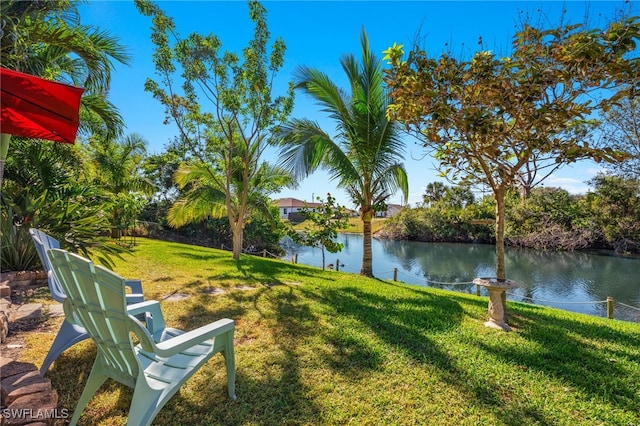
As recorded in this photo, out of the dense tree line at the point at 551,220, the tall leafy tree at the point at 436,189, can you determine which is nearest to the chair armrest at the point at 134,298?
the dense tree line at the point at 551,220

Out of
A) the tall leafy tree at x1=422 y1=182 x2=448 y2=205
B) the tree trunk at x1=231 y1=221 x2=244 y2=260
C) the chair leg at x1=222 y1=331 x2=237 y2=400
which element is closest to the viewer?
the chair leg at x1=222 y1=331 x2=237 y2=400

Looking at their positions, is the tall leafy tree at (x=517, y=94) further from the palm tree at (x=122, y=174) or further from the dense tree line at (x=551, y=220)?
the dense tree line at (x=551, y=220)

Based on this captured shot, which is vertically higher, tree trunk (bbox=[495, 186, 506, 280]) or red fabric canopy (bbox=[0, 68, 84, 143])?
red fabric canopy (bbox=[0, 68, 84, 143])

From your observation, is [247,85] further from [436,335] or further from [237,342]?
[436,335]

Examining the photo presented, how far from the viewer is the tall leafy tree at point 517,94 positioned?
9.93 feet

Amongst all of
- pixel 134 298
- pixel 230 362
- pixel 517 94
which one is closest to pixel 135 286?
pixel 134 298

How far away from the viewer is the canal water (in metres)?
11.0

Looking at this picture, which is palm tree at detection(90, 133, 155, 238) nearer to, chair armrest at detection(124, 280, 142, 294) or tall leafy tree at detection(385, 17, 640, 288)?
chair armrest at detection(124, 280, 142, 294)

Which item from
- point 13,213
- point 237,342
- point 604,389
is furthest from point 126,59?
point 604,389

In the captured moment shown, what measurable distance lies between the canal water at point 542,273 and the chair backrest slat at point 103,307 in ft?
24.2

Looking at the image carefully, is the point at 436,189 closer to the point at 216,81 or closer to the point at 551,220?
the point at 551,220

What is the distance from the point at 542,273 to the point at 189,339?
741 inches

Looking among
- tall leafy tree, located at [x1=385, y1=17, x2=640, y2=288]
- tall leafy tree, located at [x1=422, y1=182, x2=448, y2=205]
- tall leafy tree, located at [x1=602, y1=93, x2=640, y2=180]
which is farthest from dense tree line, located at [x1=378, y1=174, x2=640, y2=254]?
tall leafy tree, located at [x1=385, y1=17, x2=640, y2=288]

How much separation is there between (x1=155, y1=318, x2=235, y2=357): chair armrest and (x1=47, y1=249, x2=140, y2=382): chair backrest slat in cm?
15
